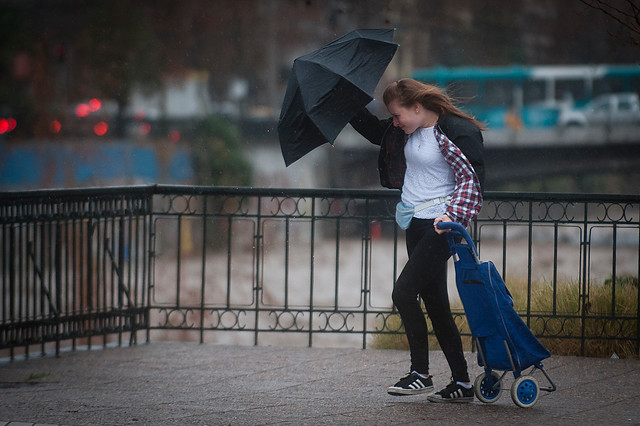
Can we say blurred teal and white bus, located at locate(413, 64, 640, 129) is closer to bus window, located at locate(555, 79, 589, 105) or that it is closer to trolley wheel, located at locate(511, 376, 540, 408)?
bus window, located at locate(555, 79, 589, 105)

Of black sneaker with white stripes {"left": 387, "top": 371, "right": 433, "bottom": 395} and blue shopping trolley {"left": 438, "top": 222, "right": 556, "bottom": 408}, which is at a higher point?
blue shopping trolley {"left": 438, "top": 222, "right": 556, "bottom": 408}

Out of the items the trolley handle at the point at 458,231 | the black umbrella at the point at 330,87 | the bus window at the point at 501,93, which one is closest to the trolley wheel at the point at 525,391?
the trolley handle at the point at 458,231

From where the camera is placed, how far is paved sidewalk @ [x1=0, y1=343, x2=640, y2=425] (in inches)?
192

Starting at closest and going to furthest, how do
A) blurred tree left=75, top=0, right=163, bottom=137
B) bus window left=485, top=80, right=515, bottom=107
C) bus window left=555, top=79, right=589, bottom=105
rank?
bus window left=555, top=79, right=589, bottom=105 → bus window left=485, top=80, right=515, bottom=107 → blurred tree left=75, top=0, right=163, bottom=137

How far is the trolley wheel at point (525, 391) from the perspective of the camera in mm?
4895

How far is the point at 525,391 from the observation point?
4.93 metres

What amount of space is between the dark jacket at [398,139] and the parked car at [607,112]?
35.6 meters

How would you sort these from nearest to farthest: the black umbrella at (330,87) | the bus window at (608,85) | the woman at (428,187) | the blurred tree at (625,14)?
1. the woman at (428,187)
2. the black umbrella at (330,87)
3. the blurred tree at (625,14)
4. the bus window at (608,85)

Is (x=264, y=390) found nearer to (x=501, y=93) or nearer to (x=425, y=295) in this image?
(x=425, y=295)

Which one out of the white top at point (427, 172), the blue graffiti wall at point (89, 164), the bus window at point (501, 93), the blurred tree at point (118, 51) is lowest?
the white top at point (427, 172)

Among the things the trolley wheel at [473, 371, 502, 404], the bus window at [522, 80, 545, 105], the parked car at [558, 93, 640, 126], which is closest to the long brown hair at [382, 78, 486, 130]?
the trolley wheel at [473, 371, 502, 404]

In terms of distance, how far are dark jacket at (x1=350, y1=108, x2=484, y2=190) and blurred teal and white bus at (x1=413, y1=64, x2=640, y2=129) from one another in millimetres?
36240

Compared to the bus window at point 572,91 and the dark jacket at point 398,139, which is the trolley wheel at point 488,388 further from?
the bus window at point 572,91

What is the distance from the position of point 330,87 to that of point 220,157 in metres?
40.2
